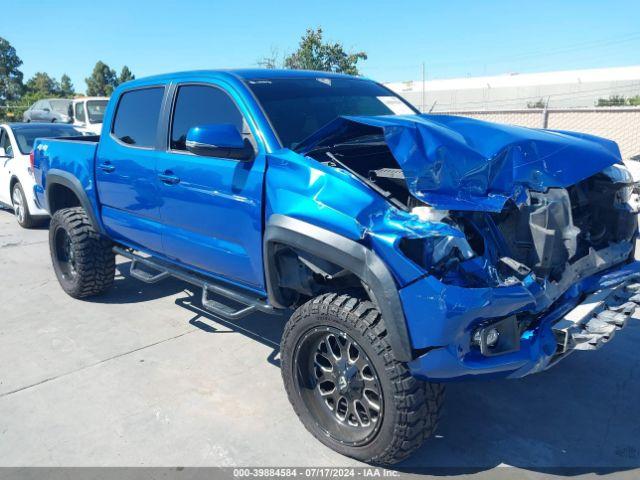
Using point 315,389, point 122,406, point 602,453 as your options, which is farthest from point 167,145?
point 602,453

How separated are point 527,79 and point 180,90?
236 ft

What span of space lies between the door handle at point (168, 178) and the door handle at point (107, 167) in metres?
0.85

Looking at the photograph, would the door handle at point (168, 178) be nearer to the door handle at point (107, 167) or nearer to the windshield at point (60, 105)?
the door handle at point (107, 167)

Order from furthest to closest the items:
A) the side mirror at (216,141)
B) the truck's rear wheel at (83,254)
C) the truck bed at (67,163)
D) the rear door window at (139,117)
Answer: the truck's rear wheel at (83,254), the truck bed at (67,163), the rear door window at (139,117), the side mirror at (216,141)

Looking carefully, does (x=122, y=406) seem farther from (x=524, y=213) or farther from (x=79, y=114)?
(x=79, y=114)

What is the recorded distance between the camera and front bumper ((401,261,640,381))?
8.39 feet

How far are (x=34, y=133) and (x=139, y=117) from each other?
591 centimetres

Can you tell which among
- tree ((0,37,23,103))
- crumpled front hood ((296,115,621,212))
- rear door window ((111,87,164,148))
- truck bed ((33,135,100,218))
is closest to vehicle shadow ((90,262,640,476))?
crumpled front hood ((296,115,621,212))

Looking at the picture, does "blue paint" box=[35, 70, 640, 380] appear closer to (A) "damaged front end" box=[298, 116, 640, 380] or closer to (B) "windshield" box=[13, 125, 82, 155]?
(A) "damaged front end" box=[298, 116, 640, 380]

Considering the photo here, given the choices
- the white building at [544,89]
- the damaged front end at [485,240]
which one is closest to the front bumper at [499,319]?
the damaged front end at [485,240]

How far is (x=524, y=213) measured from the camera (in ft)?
9.78

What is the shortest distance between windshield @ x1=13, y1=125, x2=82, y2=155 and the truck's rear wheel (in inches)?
166

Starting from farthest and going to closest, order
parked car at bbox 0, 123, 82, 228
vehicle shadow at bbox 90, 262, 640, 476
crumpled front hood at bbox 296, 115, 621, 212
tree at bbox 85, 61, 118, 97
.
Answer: tree at bbox 85, 61, 118, 97 → parked car at bbox 0, 123, 82, 228 → vehicle shadow at bbox 90, 262, 640, 476 → crumpled front hood at bbox 296, 115, 621, 212

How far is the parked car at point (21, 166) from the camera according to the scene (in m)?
9.05
